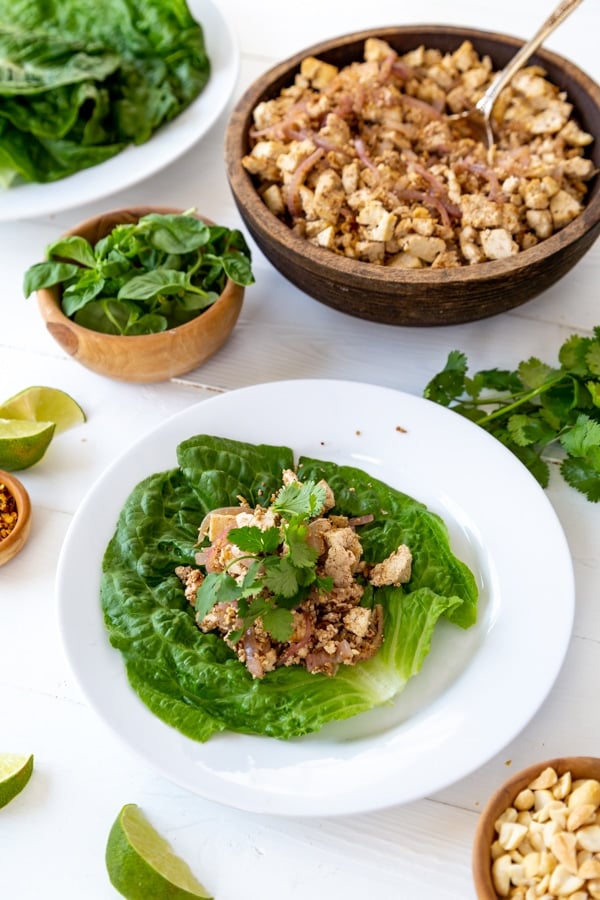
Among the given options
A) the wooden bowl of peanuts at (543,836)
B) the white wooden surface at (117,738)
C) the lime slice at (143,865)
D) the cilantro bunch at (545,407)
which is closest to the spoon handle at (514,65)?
the white wooden surface at (117,738)

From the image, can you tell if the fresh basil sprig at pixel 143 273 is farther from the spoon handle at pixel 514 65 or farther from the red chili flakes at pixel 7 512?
the spoon handle at pixel 514 65

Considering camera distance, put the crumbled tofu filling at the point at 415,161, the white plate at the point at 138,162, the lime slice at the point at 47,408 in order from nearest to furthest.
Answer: the crumbled tofu filling at the point at 415,161, the lime slice at the point at 47,408, the white plate at the point at 138,162

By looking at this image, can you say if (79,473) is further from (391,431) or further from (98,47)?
(98,47)

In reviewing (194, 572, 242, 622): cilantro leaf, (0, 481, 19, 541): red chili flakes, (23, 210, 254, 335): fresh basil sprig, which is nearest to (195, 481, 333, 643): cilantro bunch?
(194, 572, 242, 622): cilantro leaf

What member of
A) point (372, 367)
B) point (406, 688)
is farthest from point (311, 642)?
point (372, 367)

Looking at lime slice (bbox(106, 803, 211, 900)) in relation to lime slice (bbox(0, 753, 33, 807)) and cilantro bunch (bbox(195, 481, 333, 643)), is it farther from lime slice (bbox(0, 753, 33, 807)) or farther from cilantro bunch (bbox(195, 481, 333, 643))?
cilantro bunch (bbox(195, 481, 333, 643))

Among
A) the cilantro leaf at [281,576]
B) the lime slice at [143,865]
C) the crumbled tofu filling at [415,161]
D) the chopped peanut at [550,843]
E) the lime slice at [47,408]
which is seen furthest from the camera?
the lime slice at [47,408]
